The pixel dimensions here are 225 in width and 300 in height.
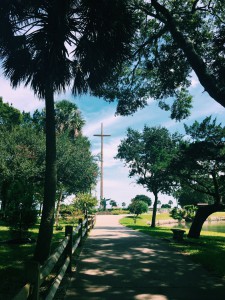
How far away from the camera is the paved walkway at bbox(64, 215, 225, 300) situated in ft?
17.8

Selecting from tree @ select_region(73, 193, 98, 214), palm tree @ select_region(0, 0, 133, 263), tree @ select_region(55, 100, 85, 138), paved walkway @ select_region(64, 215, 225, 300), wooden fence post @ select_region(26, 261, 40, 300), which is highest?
tree @ select_region(55, 100, 85, 138)

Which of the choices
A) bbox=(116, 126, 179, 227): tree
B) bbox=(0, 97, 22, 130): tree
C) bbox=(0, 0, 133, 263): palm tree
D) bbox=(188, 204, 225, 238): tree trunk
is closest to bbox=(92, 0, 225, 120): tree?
bbox=(0, 0, 133, 263): palm tree

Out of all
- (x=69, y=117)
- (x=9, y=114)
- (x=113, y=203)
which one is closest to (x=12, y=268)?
(x=69, y=117)

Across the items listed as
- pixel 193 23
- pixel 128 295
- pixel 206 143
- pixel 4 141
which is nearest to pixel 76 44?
pixel 193 23

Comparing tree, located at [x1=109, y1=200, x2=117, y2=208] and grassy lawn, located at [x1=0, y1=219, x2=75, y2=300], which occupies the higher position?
tree, located at [x1=109, y1=200, x2=117, y2=208]

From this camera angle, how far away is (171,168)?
66.3 feet

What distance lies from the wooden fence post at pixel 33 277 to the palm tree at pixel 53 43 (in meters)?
5.42

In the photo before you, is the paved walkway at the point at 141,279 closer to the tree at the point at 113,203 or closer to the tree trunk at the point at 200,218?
the tree trunk at the point at 200,218

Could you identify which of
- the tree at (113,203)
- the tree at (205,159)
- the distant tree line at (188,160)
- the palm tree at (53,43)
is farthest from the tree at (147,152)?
the tree at (113,203)

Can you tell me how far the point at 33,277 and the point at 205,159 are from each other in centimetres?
1613

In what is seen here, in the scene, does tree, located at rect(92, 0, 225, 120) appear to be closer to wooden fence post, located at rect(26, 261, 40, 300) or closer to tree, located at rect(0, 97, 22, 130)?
wooden fence post, located at rect(26, 261, 40, 300)

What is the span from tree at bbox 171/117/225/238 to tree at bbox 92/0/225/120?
11.7ft

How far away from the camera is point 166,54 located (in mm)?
14391

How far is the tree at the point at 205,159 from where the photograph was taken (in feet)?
57.5
